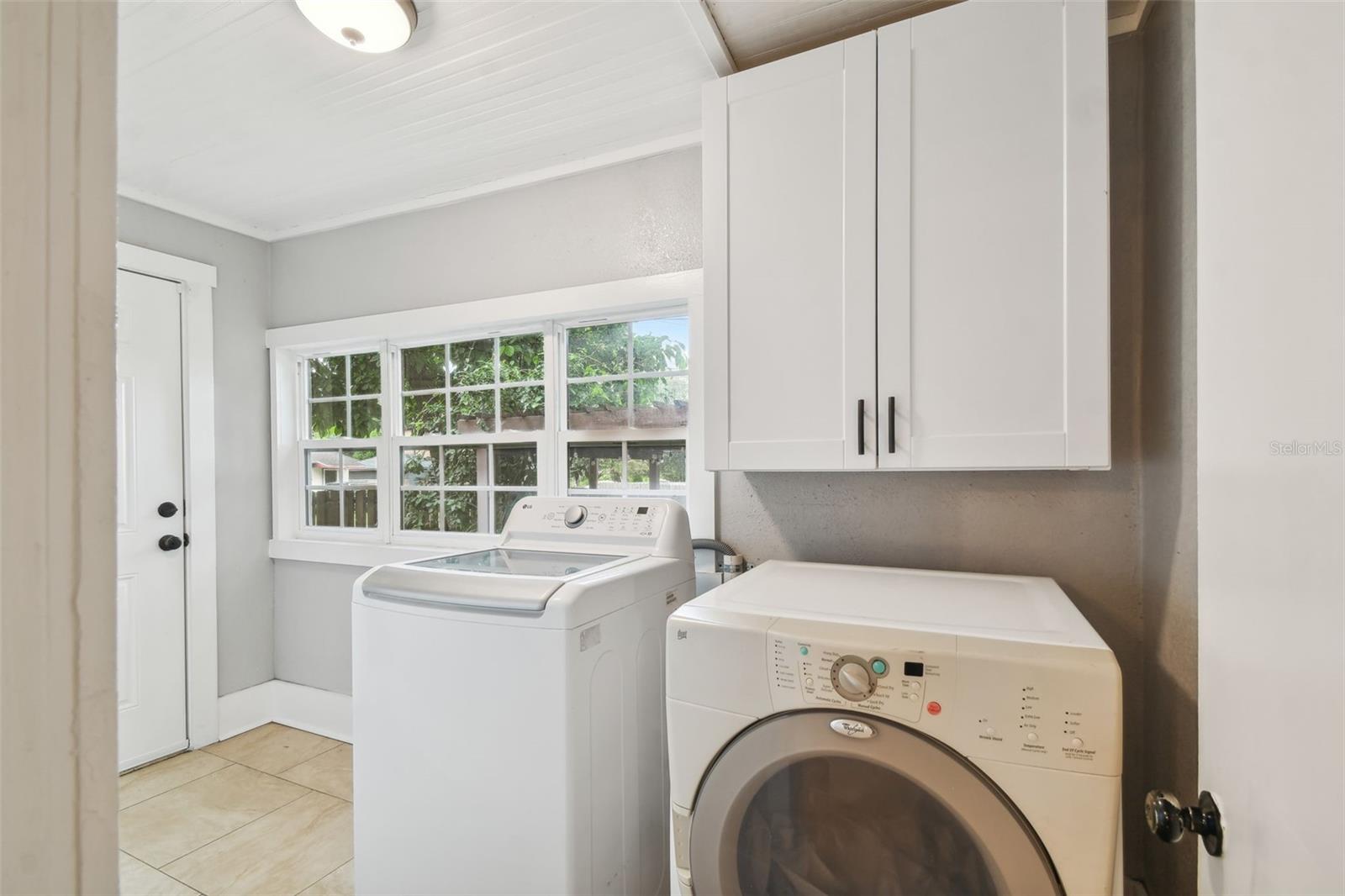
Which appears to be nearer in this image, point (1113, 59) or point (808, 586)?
point (808, 586)

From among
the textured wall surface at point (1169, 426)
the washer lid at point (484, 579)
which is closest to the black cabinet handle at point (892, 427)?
the textured wall surface at point (1169, 426)

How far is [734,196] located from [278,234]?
8.50 feet

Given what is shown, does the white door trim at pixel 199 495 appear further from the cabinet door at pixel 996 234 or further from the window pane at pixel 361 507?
the cabinet door at pixel 996 234

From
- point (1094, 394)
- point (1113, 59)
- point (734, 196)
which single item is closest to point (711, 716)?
point (1094, 394)

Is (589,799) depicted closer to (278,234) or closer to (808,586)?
(808,586)

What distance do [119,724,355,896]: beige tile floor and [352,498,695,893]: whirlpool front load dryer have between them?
0.60 metres

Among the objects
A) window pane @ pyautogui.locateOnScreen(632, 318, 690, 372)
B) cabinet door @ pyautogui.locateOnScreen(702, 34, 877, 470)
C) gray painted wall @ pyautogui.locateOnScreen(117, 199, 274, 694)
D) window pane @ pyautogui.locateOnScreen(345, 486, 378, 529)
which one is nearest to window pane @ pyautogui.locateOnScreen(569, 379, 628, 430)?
window pane @ pyautogui.locateOnScreen(632, 318, 690, 372)

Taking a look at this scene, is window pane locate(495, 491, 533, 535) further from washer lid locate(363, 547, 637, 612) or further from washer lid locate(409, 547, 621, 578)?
washer lid locate(363, 547, 637, 612)

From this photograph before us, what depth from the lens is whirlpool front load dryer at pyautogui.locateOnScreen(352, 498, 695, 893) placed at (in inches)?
55.7

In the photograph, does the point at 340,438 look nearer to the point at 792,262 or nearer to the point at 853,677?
the point at 792,262

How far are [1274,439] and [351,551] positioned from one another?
10.1 feet

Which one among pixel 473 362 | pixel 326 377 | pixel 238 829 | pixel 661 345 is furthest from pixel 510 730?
pixel 326 377

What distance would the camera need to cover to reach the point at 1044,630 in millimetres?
1108

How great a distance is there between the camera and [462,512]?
2.78 meters
